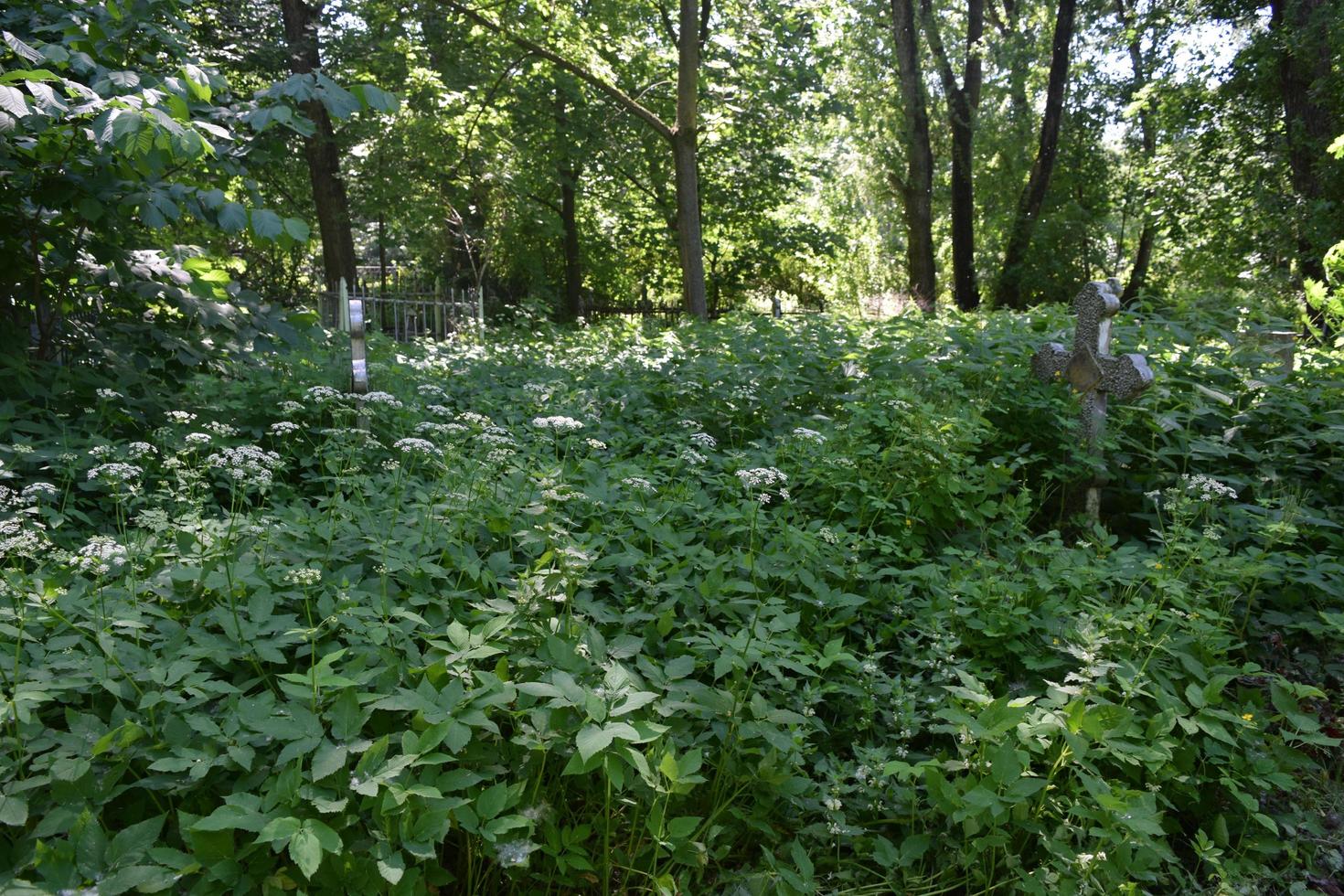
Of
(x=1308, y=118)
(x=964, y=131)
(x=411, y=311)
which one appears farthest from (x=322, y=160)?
(x=1308, y=118)

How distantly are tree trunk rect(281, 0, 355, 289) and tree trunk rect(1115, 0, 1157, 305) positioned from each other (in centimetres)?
1547

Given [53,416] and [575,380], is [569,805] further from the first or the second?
[575,380]

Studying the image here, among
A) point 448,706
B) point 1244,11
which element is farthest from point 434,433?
point 1244,11

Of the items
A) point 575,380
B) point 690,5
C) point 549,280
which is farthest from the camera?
point 549,280

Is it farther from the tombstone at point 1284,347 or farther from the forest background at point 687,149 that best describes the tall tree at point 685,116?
the tombstone at point 1284,347

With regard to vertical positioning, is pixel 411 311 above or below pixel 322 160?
below

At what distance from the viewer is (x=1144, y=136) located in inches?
941

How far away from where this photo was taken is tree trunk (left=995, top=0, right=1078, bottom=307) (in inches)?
687

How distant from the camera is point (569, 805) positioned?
258 cm

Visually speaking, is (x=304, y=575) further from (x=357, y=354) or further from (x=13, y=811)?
(x=357, y=354)

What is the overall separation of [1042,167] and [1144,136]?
7.38 m

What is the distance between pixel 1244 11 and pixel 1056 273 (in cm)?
635

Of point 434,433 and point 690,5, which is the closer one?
point 434,433

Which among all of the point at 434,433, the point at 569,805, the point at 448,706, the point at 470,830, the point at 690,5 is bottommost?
the point at 569,805
